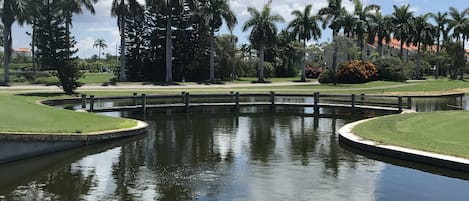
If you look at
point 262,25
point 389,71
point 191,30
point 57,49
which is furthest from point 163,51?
point 57,49

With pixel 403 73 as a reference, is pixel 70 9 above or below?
above

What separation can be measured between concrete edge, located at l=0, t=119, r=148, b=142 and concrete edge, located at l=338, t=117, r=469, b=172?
27.2 ft

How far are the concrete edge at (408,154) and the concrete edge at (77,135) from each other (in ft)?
27.2

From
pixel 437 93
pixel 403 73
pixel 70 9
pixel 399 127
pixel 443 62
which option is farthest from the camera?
pixel 443 62

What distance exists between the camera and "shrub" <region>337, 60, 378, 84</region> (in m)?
61.9

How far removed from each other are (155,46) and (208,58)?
7.52m

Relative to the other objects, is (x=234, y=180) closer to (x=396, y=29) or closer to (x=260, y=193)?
(x=260, y=193)

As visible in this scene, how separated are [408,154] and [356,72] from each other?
154 ft

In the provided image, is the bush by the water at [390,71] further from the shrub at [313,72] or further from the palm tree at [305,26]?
the shrub at [313,72]

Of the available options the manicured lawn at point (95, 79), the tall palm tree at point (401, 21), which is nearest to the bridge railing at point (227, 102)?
the manicured lawn at point (95, 79)

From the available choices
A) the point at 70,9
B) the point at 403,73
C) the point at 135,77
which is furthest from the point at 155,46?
the point at 403,73

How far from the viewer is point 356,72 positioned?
203 ft

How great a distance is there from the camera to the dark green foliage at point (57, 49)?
39.1m

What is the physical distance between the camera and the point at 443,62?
328ft
